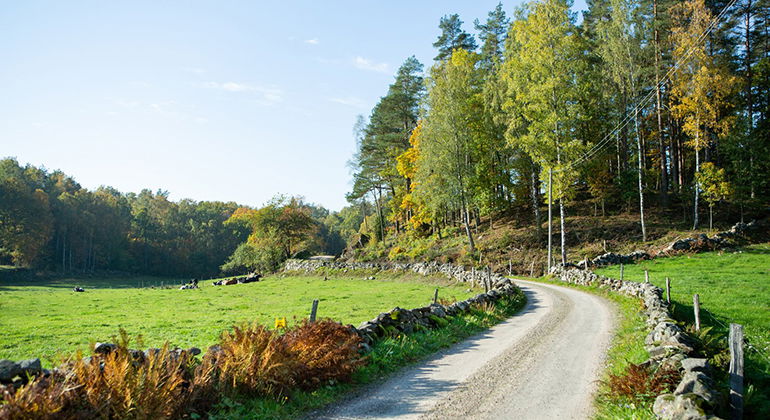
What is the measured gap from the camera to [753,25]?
4028cm

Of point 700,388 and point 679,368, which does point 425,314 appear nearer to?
point 679,368

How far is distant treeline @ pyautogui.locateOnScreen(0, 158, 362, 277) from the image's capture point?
67188mm

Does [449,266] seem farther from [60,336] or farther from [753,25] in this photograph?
[753,25]

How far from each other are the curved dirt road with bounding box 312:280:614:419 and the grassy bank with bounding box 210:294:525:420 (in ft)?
1.18

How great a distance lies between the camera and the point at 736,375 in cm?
623

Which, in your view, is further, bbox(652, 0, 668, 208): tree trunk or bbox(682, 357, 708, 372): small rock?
bbox(652, 0, 668, 208): tree trunk

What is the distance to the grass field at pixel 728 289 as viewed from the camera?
9.77m

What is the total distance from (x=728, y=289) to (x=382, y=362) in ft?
58.0

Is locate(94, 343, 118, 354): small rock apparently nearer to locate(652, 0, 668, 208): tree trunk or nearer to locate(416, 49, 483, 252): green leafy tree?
locate(416, 49, 483, 252): green leafy tree

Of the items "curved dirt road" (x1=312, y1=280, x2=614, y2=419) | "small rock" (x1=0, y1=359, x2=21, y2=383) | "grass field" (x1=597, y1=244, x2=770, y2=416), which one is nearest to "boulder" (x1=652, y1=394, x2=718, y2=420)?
"curved dirt road" (x1=312, y1=280, x2=614, y2=419)

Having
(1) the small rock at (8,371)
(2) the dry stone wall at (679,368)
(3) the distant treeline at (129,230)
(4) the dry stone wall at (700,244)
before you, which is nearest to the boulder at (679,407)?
(2) the dry stone wall at (679,368)

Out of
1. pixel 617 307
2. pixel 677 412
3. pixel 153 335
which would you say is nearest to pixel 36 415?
pixel 677 412

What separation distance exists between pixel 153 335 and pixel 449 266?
25728 mm

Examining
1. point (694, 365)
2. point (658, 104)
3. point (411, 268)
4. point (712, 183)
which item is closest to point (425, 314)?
point (694, 365)
